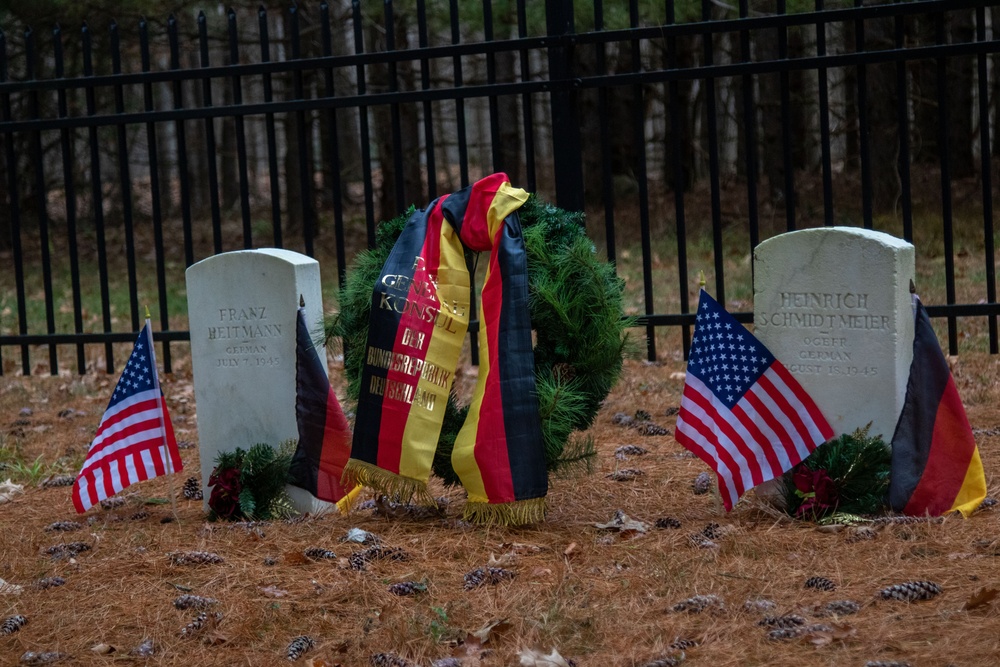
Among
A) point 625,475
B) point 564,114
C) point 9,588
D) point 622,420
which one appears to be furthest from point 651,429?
point 9,588

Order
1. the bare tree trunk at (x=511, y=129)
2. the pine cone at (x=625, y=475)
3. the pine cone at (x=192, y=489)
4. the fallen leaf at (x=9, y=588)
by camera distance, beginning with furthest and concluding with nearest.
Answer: the bare tree trunk at (x=511, y=129) < the pine cone at (x=192, y=489) < the pine cone at (x=625, y=475) < the fallen leaf at (x=9, y=588)

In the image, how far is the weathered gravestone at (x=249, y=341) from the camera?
4750 millimetres

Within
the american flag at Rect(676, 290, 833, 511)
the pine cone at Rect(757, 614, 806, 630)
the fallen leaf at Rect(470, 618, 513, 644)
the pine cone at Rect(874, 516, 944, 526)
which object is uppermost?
the american flag at Rect(676, 290, 833, 511)

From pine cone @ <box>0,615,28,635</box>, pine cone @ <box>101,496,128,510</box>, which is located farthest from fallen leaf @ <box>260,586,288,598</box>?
pine cone @ <box>101,496,128,510</box>

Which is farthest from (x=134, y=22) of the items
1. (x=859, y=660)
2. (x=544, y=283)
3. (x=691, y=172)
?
(x=859, y=660)

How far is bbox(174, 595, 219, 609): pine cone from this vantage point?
3.61m

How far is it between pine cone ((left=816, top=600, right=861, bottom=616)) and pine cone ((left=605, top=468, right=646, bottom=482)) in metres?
1.88

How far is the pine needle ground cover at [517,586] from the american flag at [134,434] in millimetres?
248

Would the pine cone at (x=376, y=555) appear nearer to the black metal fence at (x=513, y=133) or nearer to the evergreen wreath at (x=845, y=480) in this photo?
the evergreen wreath at (x=845, y=480)

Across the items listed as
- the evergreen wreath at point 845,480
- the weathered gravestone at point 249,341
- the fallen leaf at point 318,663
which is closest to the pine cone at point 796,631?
the evergreen wreath at point 845,480

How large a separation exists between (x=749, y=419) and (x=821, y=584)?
0.91 metres

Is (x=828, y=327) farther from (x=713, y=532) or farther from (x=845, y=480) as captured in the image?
(x=713, y=532)

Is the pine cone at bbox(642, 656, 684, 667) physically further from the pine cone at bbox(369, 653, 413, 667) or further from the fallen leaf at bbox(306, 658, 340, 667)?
the fallen leaf at bbox(306, 658, 340, 667)

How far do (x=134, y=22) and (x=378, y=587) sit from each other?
1266 centimetres
